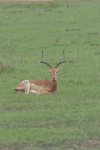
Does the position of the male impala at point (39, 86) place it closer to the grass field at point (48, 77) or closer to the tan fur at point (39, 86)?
the tan fur at point (39, 86)

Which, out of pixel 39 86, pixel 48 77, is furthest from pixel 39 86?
pixel 48 77

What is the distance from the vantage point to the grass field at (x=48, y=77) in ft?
19.7

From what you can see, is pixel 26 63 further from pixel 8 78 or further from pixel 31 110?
pixel 31 110

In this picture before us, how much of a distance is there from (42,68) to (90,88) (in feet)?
9.68

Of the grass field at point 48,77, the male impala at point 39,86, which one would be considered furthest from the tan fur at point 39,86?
the grass field at point 48,77

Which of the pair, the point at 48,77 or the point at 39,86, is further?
the point at 48,77

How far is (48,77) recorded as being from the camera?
35.6 feet

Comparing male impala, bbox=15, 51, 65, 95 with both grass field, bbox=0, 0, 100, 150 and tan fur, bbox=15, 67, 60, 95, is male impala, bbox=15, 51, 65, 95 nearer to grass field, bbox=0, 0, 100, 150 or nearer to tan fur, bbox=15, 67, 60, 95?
tan fur, bbox=15, 67, 60, 95

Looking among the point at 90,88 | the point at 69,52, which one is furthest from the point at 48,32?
the point at 90,88

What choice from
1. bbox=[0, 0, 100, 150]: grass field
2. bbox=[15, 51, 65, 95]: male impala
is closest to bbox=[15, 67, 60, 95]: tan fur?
bbox=[15, 51, 65, 95]: male impala

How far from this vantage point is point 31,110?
752 centimetres

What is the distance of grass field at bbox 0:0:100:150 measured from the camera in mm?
6020

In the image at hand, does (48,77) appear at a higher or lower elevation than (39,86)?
higher

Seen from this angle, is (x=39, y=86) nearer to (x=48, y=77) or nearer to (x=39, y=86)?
(x=39, y=86)
